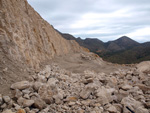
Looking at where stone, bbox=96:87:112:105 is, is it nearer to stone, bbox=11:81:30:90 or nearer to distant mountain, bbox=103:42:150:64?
stone, bbox=11:81:30:90

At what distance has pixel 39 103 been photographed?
289cm

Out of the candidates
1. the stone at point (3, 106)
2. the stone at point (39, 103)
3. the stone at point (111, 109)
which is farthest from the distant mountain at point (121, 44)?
the stone at point (3, 106)

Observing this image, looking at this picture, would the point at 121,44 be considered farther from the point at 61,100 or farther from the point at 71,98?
the point at 61,100

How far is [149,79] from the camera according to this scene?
20.7ft

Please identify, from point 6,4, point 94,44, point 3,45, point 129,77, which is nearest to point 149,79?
point 129,77

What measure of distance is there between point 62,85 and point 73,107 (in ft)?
4.40

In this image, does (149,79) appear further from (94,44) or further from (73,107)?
(94,44)

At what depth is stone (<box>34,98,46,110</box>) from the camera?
2.84 m

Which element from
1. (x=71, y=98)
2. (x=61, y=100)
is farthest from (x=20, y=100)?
(x=71, y=98)

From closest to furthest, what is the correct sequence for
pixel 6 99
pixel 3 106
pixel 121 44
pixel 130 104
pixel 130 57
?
pixel 3 106 < pixel 6 99 < pixel 130 104 < pixel 130 57 < pixel 121 44

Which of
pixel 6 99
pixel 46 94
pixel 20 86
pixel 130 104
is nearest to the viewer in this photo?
pixel 6 99

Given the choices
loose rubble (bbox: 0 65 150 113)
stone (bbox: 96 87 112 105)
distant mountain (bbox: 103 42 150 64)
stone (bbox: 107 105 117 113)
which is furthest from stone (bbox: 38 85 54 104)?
distant mountain (bbox: 103 42 150 64)

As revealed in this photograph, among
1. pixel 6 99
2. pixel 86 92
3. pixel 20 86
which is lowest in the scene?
pixel 86 92

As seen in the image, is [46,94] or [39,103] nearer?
[39,103]
